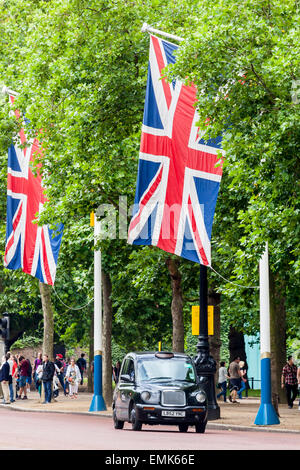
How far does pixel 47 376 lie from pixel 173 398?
18202 mm

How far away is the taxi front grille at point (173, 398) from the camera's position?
20438mm

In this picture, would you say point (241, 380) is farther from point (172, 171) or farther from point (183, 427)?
point (172, 171)

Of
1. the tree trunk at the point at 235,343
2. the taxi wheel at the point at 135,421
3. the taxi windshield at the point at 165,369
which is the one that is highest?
the tree trunk at the point at 235,343

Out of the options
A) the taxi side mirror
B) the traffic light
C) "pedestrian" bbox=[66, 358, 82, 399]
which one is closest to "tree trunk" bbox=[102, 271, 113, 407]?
the traffic light

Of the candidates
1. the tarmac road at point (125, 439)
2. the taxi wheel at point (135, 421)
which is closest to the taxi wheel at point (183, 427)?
the tarmac road at point (125, 439)

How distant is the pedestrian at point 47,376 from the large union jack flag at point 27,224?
22.8ft

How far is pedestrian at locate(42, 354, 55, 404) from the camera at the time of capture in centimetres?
3738

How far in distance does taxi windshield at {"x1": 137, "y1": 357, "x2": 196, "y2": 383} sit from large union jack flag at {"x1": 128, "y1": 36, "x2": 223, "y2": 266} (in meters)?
2.34

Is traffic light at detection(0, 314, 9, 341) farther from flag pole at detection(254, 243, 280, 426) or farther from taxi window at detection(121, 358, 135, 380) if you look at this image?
flag pole at detection(254, 243, 280, 426)

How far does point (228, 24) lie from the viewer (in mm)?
20188

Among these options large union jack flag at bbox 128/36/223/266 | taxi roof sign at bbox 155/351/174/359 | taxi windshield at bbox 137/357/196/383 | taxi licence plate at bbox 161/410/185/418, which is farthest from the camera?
taxi roof sign at bbox 155/351/174/359

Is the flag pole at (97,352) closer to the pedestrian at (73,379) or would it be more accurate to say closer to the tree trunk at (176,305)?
the tree trunk at (176,305)

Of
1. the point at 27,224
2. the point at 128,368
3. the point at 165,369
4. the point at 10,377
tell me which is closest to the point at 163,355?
the point at 165,369
